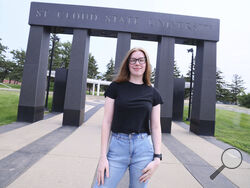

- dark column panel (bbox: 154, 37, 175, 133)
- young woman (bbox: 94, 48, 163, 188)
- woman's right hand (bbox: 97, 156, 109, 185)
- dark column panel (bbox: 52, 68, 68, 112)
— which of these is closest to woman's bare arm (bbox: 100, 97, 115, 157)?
young woman (bbox: 94, 48, 163, 188)

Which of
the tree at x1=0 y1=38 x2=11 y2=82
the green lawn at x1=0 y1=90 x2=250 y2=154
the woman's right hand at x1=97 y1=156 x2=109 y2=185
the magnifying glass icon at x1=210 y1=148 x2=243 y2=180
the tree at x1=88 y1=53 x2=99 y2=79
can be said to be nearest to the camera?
the woman's right hand at x1=97 y1=156 x2=109 y2=185

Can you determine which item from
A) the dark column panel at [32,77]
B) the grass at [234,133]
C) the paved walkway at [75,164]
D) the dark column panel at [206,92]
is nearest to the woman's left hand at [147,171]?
the paved walkway at [75,164]

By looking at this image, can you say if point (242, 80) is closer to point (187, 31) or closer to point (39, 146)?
point (187, 31)

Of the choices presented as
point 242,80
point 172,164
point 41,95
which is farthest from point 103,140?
point 242,80

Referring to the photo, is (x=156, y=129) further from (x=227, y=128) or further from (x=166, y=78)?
(x=227, y=128)

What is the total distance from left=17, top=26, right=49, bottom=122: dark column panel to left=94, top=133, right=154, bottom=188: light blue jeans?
302 inches

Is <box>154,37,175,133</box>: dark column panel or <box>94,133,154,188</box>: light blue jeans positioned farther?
<box>154,37,175,133</box>: dark column panel

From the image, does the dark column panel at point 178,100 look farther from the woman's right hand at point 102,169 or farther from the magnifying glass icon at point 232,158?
the woman's right hand at point 102,169

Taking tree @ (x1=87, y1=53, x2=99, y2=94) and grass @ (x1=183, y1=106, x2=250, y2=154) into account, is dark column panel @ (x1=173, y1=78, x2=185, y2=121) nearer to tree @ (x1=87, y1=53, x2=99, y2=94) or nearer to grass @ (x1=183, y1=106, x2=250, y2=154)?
grass @ (x1=183, y1=106, x2=250, y2=154)

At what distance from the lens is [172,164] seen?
13.1 ft

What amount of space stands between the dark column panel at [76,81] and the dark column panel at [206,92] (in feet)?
21.0

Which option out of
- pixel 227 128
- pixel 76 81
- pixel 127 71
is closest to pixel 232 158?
pixel 127 71

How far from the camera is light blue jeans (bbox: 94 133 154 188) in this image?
1543 mm

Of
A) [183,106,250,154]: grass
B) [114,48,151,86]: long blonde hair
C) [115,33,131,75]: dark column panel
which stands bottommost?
[183,106,250,154]: grass
